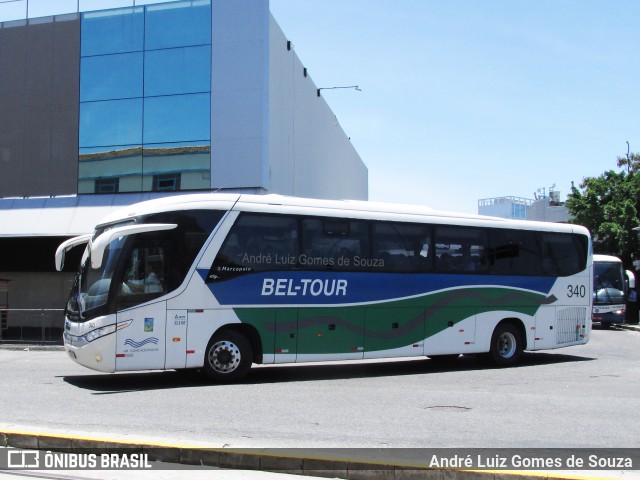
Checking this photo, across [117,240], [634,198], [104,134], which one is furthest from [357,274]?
[634,198]

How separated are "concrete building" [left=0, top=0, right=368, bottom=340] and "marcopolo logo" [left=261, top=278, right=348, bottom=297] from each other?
40.8ft

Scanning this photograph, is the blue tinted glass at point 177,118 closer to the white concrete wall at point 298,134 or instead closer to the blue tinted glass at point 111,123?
the blue tinted glass at point 111,123

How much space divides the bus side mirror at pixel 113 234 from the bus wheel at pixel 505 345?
8376 millimetres

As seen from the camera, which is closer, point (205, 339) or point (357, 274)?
point (205, 339)

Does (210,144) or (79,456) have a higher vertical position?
(210,144)

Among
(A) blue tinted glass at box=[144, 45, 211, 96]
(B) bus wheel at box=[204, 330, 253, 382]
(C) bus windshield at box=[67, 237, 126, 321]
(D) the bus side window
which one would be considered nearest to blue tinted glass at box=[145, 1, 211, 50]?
(A) blue tinted glass at box=[144, 45, 211, 96]

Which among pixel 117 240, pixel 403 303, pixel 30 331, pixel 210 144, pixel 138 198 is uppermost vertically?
pixel 210 144

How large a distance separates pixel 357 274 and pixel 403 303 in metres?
1.34

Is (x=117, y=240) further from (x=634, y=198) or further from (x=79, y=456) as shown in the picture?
(x=634, y=198)

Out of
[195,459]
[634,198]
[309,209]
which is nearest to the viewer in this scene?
[195,459]

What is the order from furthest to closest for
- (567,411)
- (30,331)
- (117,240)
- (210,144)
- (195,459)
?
1. (210,144)
2. (30,331)
3. (117,240)
4. (567,411)
5. (195,459)

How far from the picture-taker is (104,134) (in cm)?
2802

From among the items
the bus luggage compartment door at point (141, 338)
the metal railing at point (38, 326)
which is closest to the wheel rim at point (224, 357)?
the bus luggage compartment door at point (141, 338)

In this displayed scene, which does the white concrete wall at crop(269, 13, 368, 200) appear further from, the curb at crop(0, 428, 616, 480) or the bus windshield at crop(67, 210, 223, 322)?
the curb at crop(0, 428, 616, 480)
